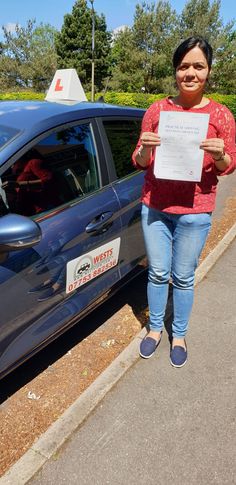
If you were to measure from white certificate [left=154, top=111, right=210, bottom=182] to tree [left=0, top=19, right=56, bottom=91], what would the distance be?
164 feet

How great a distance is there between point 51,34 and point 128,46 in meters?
28.8

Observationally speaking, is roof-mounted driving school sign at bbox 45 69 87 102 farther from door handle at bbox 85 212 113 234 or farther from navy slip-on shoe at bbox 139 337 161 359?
navy slip-on shoe at bbox 139 337 161 359

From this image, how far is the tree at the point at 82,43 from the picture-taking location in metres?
42.4

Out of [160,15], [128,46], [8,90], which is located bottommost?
[8,90]

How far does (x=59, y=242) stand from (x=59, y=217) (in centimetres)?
15

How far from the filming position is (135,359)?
2.81 m

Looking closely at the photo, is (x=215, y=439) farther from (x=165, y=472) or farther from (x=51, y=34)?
(x=51, y=34)

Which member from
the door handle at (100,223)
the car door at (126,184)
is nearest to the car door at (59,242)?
the door handle at (100,223)

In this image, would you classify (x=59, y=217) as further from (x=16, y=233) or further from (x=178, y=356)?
(x=178, y=356)

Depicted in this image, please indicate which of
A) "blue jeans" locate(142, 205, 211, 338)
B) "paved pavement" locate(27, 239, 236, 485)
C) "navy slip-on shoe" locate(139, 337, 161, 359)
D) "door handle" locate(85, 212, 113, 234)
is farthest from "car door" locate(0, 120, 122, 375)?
"paved pavement" locate(27, 239, 236, 485)

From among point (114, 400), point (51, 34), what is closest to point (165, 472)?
point (114, 400)

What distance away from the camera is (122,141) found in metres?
3.15

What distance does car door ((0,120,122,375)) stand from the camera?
209 cm

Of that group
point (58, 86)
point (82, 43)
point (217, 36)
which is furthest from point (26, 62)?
point (58, 86)
